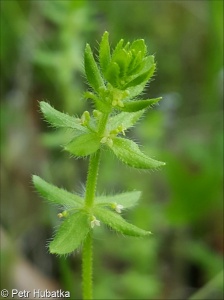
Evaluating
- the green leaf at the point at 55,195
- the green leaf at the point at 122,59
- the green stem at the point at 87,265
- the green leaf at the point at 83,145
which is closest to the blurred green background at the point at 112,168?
the green stem at the point at 87,265

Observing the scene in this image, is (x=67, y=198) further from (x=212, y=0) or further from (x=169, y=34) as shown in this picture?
(x=169, y=34)

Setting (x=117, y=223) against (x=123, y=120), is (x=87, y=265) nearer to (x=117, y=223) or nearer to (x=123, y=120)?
(x=117, y=223)

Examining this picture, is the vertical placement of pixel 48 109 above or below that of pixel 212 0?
below

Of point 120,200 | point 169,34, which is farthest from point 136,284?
point 169,34

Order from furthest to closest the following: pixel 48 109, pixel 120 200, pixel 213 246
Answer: pixel 213 246
pixel 120 200
pixel 48 109

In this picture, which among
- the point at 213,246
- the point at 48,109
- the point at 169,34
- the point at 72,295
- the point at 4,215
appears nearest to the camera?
the point at 48,109

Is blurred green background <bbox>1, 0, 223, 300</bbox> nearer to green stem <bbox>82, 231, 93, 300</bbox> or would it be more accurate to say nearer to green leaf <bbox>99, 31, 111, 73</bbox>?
green stem <bbox>82, 231, 93, 300</bbox>
